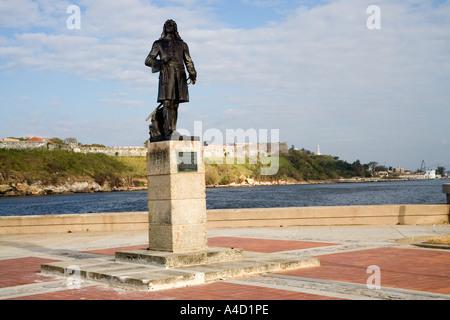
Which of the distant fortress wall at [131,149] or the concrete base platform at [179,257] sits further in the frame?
the distant fortress wall at [131,149]

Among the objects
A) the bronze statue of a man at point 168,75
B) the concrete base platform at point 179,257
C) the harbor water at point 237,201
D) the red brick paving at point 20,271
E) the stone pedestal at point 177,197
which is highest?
the bronze statue of a man at point 168,75

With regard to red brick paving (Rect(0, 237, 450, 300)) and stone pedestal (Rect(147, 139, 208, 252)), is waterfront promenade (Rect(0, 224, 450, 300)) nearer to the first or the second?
red brick paving (Rect(0, 237, 450, 300))

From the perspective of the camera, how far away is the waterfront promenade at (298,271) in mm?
7695

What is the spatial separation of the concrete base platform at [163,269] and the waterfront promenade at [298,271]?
0.62 feet

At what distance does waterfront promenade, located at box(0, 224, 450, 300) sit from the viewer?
770cm

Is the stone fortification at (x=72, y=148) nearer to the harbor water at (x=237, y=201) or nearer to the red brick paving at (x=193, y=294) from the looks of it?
the harbor water at (x=237, y=201)

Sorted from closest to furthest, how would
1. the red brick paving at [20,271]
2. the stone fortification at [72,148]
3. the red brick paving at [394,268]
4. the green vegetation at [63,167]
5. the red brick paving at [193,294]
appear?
the red brick paving at [193,294], the red brick paving at [394,268], the red brick paving at [20,271], the green vegetation at [63,167], the stone fortification at [72,148]

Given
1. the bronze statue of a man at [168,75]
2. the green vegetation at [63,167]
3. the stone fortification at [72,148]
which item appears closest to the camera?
the bronze statue of a man at [168,75]

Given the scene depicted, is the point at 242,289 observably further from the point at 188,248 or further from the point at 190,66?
the point at 190,66

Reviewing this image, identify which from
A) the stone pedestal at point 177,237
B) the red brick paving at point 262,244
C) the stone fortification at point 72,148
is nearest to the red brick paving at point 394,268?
the stone pedestal at point 177,237

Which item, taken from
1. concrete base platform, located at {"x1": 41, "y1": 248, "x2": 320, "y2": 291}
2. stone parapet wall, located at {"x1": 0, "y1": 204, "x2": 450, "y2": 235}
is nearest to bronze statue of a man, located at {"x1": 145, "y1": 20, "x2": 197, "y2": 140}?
concrete base platform, located at {"x1": 41, "y1": 248, "x2": 320, "y2": 291}

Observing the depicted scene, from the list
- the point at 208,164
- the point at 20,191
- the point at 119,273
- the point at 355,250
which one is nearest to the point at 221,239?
the point at 355,250

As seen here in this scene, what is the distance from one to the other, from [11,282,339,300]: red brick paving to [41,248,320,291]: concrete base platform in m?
0.20

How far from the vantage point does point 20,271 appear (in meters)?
10.5
